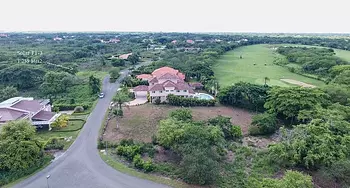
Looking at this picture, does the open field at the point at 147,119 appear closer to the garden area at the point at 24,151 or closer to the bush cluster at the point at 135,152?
the bush cluster at the point at 135,152

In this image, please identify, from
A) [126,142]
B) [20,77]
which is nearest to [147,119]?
[126,142]

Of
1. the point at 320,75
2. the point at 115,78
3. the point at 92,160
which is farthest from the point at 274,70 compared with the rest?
the point at 92,160

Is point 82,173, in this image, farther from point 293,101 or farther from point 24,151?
point 293,101

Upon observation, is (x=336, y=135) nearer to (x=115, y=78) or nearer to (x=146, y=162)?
(x=146, y=162)

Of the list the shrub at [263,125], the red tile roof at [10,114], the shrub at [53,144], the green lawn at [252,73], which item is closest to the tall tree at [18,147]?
the shrub at [53,144]

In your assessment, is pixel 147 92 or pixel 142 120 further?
pixel 147 92

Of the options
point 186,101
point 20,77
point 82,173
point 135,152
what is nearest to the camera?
point 82,173

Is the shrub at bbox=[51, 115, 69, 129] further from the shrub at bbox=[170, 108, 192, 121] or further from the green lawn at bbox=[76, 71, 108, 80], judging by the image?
the green lawn at bbox=[76, 71, 108, 80]
